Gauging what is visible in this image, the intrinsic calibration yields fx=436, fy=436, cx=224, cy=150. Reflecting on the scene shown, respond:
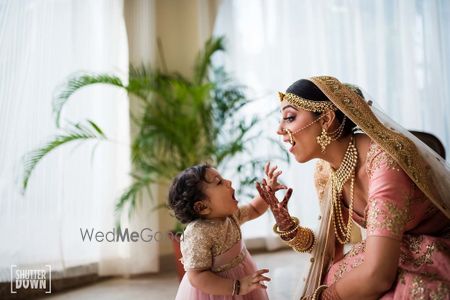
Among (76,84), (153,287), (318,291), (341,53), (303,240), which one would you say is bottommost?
(153,287)

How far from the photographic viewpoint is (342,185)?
1.56m

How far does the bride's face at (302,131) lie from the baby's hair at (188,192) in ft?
1.11

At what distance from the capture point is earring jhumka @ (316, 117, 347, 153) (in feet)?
4.90

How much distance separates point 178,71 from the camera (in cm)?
353

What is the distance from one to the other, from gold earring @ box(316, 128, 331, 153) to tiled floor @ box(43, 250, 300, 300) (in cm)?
130

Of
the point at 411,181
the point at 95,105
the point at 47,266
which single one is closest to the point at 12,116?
the point at 95,105

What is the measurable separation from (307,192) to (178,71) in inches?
60.2

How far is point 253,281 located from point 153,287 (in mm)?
1603

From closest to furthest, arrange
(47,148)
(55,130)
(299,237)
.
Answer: (299,237) < (47,148) < (55,130)

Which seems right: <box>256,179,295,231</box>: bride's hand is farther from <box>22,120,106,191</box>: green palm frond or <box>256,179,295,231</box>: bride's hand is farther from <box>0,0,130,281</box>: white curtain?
<box>0,0,130,281</box>: white curtain

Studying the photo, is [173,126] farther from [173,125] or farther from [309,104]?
[309,104]

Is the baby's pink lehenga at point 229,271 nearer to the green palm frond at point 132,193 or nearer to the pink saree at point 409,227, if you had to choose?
the pink saree at point 409,227

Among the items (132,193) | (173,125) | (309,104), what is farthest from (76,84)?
(309,104)

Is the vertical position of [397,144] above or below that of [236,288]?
above
